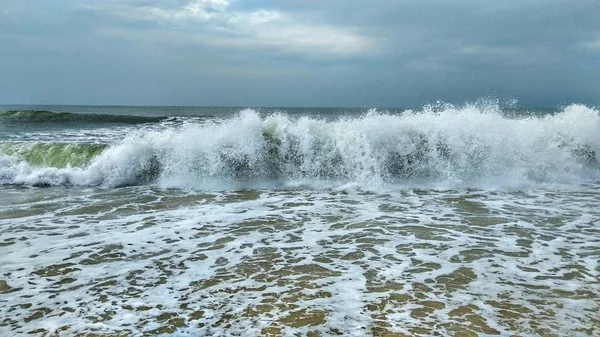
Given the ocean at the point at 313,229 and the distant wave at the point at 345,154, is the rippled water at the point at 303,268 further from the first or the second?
the distant wave at the point at 345,154

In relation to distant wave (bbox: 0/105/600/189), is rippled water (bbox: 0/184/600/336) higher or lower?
lower

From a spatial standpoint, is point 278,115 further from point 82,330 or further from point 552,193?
point 82,330

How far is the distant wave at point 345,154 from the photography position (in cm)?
1102

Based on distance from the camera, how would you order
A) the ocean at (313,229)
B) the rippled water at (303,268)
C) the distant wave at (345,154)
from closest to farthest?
1. the rippled water at (303,268)
2. the ocean at (313,229)
3. the distant wave at (345,154)

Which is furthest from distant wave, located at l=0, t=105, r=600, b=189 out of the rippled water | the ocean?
the rippled water

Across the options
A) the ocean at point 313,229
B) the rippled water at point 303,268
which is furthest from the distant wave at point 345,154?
the rippled water at point 303,268

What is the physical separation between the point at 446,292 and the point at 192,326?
2.34m

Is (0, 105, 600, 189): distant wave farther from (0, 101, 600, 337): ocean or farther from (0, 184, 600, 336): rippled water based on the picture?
(0, 184, 600, 336): rippled water

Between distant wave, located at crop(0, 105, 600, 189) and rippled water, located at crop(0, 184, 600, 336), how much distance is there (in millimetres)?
2707

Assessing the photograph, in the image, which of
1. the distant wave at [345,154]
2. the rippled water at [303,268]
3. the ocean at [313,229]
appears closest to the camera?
the rippled water at [303,268]

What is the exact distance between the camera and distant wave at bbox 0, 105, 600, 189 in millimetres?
11023

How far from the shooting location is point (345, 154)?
11406 mm

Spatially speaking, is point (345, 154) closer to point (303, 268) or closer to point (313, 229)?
point (313, 229)

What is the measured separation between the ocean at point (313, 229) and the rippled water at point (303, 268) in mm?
24
